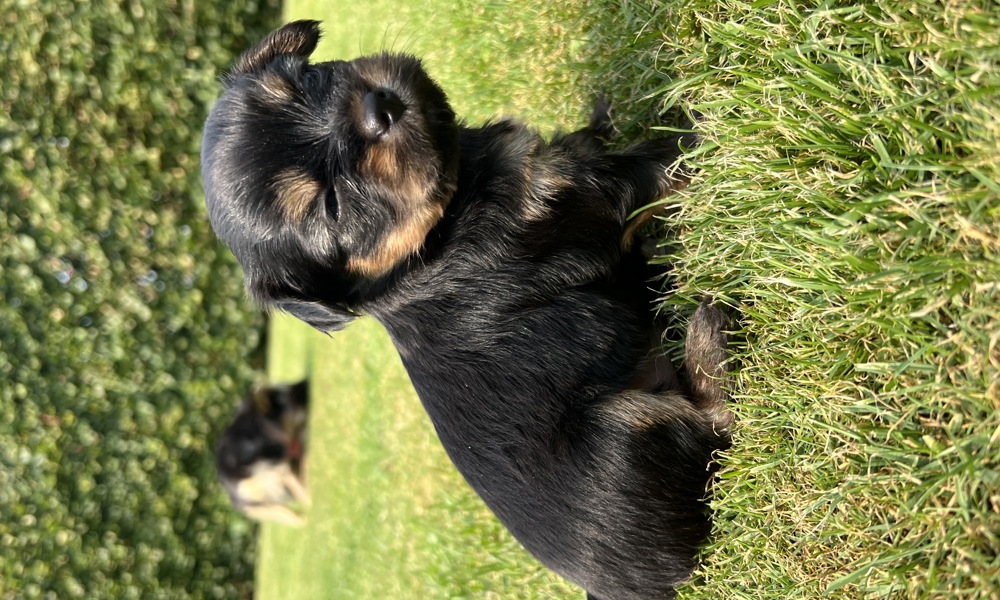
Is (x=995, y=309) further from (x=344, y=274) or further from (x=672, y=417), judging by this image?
(x=344, y=274)

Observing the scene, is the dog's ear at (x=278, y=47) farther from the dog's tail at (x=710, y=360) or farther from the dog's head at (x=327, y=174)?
the dog's tail at (x=710, y=360)

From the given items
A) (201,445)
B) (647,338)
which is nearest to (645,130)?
(647,338)

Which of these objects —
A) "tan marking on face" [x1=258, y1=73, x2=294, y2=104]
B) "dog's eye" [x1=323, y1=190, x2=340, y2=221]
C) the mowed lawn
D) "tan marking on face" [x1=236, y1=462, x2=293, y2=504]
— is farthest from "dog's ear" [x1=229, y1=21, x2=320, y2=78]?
"tan marking on face" [x1=236, y1=462, x2=293, y2=504]

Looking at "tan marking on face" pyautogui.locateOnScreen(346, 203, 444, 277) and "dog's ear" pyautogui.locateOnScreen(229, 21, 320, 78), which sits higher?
"dog's ear" pyautogui.locateOnScreen(229, 21, 320, 78)

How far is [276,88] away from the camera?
8.96 ft

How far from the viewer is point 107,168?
7336 millimetres

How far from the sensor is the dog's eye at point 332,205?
2596 millimetres

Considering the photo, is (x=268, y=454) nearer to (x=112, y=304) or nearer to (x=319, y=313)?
(x=112, y=304)

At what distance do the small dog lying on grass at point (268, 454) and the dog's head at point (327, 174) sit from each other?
203 inches

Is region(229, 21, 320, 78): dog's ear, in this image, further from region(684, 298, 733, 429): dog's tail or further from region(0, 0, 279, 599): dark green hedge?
region(0, 0, 279, 599): dark green hedge

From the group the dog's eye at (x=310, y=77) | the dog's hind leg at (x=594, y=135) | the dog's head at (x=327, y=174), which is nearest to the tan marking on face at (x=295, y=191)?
the dog's head at (x=327, y=174)

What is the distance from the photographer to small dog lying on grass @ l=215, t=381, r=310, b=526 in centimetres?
742

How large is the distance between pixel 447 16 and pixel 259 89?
1968mm

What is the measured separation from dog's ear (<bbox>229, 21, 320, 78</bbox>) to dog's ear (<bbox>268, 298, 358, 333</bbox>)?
1.06 m
